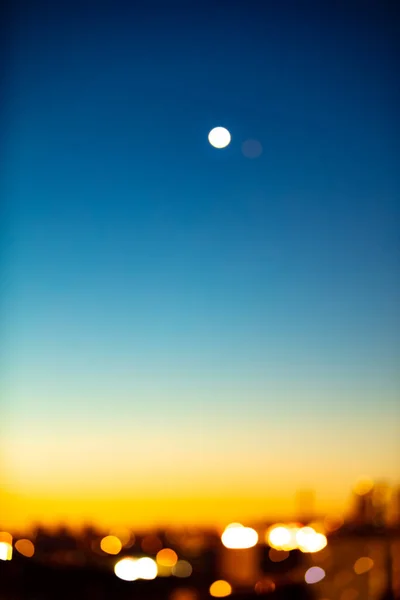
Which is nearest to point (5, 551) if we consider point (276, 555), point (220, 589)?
point (220, 589)

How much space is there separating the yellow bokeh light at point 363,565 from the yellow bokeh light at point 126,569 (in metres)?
0.63

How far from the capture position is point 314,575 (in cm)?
184

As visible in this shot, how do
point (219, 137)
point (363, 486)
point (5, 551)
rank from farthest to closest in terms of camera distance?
point (219, 137)
point (363, 486)
point (5, 551)

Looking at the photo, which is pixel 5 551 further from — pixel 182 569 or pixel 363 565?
pixel 363 565

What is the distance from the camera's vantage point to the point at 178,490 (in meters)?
1.90

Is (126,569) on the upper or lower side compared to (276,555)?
lower

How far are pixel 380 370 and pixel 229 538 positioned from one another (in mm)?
685

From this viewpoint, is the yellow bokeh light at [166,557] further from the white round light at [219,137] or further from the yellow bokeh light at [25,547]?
the white round light at [219,137]

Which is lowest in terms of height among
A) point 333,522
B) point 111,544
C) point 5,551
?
Result: point 5,551

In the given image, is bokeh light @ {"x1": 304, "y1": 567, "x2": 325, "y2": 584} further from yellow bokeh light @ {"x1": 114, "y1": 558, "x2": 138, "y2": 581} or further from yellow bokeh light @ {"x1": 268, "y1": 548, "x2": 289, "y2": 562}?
yellow bokeh light @ {"x1": 114, "y1": 558, "x2": 138, "y2": 581}

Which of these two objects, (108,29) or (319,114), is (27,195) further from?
(319,114)

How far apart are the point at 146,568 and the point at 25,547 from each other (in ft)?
1.19

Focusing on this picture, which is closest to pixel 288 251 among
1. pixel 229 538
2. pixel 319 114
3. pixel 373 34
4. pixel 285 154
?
pixel 285 154

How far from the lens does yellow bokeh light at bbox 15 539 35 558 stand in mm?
1631
